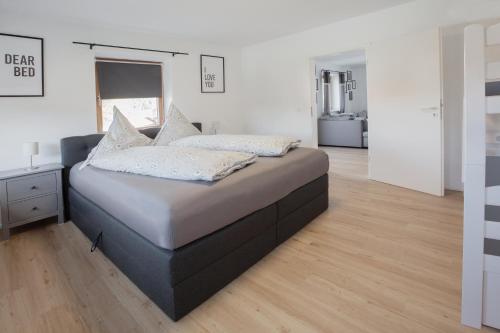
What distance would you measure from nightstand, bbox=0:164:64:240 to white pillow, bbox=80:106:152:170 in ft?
1.69

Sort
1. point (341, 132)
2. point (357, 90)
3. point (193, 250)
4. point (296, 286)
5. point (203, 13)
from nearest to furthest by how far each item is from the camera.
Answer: point (193, 250) → point (296, 286) → point (203, 13) → point (341, 132) → point (357, 90)

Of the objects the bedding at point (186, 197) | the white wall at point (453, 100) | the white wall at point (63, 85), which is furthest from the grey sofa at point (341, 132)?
the bedding at point (186, 197)

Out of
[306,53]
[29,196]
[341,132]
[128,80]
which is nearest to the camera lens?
[29,196]

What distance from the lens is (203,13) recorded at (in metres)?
Result: 3.72

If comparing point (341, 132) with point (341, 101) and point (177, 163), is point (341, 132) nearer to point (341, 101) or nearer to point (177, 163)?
point (341, 101)

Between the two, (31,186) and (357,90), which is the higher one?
(357,90)

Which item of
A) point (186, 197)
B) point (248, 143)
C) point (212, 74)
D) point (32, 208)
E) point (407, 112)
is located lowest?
point (32, 208)

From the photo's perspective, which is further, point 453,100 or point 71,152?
point 453,100

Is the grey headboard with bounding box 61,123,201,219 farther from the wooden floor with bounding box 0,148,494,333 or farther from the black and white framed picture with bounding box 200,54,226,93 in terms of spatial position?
the black and white framed picture with bounding box 200,54,226,93

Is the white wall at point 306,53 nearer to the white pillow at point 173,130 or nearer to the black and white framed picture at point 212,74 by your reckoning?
the black and white framed picture at point 212,74

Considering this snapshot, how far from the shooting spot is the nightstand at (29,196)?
9.36 feet

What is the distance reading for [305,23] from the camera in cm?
445

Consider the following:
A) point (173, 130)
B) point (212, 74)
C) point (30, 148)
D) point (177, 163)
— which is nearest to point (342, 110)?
point (212, 74)

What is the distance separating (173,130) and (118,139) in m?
0.73
